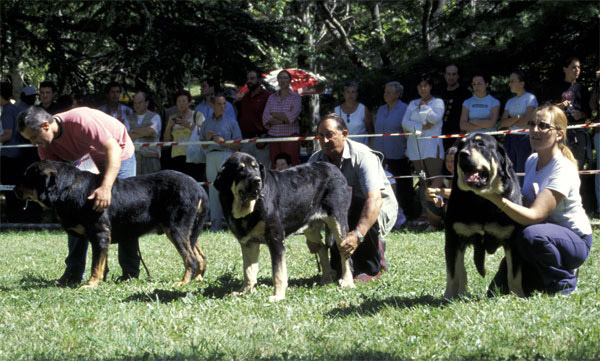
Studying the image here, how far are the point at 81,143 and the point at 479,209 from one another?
12.8 ft

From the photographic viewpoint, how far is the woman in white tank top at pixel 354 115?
1129 cm

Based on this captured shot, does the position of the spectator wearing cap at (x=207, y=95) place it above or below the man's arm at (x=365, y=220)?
above

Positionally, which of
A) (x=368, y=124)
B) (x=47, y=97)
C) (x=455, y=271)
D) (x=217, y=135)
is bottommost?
(x=455, y=271)

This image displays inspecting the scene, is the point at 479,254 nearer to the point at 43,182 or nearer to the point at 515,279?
the point at 515,279

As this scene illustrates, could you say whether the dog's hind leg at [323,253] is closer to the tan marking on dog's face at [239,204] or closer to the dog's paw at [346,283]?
the dog's paw at [346,283]

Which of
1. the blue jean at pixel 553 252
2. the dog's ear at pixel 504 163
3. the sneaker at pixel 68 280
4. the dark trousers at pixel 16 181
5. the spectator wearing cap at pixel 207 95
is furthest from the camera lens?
the dark trousers at pixel 16 181

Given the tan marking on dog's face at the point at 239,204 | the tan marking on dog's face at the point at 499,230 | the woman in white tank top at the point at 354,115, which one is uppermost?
the woman in white tank top at the point at 354,115

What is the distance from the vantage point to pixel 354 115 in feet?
37.3

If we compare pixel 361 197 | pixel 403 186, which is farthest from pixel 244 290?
pixel 403 186

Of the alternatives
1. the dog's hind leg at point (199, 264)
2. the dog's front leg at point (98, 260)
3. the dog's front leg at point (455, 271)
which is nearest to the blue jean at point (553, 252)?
the dog's front leg at point (455, 271)

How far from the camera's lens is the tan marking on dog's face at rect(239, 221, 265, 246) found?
5.70 meters

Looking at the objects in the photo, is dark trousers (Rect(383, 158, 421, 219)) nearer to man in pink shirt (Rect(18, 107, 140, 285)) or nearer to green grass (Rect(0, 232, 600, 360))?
green grass (Rect(0, 232, 600, 360))

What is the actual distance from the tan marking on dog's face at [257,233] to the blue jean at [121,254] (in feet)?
6.19

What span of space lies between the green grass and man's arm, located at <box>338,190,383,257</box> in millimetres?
378
